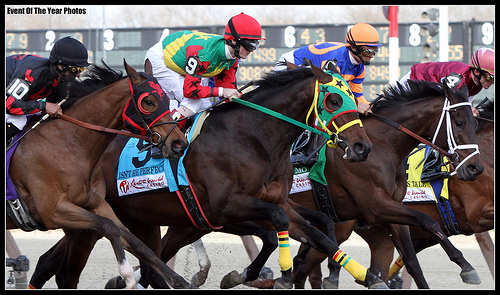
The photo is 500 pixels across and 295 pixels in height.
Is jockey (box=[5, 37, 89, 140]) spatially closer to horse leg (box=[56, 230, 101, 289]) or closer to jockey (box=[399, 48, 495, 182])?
horse leg (box=[56, 230, 101, 289])

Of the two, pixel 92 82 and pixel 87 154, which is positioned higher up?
pixel 92 82

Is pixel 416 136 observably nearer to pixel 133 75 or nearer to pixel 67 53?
pixel 133 75

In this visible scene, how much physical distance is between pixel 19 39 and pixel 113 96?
7.02 metres

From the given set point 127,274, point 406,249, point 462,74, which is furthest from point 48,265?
Result: point 462,74

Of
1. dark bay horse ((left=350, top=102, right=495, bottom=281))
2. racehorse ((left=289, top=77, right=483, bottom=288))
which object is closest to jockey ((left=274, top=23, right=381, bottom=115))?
racehorse ((left=289, top=77, right=483, bottom=288))

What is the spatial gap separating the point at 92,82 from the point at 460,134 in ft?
8.52

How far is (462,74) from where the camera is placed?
6.46m


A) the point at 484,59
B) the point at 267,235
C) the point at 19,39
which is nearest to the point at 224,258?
the point at 267,235

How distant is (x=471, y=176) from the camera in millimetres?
5496

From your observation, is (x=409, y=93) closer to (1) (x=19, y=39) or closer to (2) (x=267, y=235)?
(2) (x=267, y=235)

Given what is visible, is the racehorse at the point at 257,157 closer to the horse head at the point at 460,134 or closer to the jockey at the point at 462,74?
the horse head at the point at 460,134

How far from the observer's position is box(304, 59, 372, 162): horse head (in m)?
4.83

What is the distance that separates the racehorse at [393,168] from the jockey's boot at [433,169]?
0.42 meters

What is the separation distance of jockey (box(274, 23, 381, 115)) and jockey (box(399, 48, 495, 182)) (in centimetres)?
46
